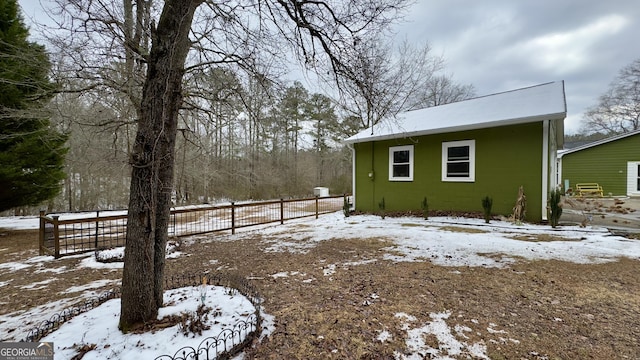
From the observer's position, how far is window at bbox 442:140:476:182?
7.68 metres

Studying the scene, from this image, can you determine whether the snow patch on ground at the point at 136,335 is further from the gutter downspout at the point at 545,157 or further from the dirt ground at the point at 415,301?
the gutter downspout at the point at 545,157

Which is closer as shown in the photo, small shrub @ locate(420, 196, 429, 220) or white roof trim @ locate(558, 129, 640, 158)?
small shrub @ locate(420, 196, 429, 220)

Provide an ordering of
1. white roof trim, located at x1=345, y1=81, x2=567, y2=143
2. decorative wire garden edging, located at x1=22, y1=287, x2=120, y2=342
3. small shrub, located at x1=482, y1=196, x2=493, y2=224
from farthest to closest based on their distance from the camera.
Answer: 1. small shrub, located at x1=482, y1=196, x2=493, y2=224
2. white roof trim, located at x1=345, y1=81, x2=567, y2=143
3. decorative wire garden edging, located at x1=22, y1=287, x2=120, y2=342

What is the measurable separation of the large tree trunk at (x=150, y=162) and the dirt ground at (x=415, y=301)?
3.84 feet

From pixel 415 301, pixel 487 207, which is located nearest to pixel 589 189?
pixel 487 207

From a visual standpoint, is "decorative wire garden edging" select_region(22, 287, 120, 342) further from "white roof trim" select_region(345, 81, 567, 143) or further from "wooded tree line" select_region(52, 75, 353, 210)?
"white roof trim" select_region(345, 81, 567, 143)

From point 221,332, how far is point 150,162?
1.57 m

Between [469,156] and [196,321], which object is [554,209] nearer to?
[469,156]

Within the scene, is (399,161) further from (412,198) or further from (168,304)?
(168,304)

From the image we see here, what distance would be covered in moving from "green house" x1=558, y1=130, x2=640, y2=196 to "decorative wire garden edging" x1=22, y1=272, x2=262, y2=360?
65.0 feet

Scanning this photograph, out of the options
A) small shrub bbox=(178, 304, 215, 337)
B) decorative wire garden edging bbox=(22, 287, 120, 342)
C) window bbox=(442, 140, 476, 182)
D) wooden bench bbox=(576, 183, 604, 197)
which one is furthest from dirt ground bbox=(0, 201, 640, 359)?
wooden bench bbox=(576, 183, 604, 197)

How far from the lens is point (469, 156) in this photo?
7.74 m

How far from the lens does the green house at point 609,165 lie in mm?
13188

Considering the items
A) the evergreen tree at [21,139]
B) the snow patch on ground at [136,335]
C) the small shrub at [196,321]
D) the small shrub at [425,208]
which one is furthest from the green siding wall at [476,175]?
the evergreen tree at [21,139]
